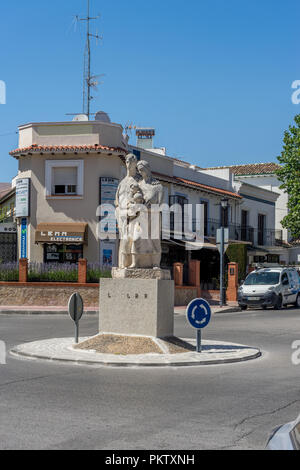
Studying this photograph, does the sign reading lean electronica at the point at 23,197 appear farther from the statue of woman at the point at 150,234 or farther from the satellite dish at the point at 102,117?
the statue of woman at the point at 150,234

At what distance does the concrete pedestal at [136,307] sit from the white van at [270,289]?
14.7m

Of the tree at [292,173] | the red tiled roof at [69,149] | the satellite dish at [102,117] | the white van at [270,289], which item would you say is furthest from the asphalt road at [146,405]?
the tree at [292,173]

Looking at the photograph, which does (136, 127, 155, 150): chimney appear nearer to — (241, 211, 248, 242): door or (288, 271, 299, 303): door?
(241, 211, 248, 242): door

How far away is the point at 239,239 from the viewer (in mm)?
42719

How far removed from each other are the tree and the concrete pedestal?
2908 cm

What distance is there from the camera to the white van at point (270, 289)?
85.8 ft

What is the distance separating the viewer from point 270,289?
86.1 ft

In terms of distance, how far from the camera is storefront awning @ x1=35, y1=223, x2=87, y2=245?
29297mm

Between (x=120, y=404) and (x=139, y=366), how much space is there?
3.12m

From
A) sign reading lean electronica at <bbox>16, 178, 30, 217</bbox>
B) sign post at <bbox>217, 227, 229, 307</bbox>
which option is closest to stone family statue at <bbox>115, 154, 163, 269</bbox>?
sign post at <bbox>217, 227, 229, 307</bbox>

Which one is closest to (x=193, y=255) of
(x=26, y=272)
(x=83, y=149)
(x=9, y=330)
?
(x=83, y=149)

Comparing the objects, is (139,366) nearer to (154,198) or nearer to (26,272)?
(154,198)

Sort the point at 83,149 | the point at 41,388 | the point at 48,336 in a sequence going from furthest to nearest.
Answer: the point at 83,149 < the point at 48,336 < the point at 41,388

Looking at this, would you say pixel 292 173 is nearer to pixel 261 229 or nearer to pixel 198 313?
pixel 261 229
